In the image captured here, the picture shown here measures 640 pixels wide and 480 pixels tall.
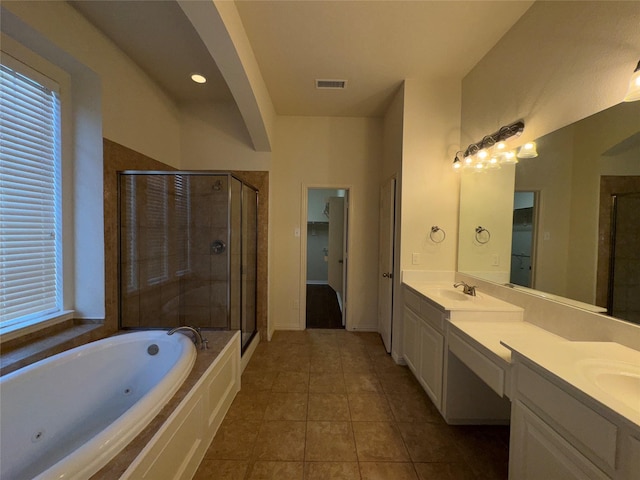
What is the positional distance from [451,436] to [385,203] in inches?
83.2

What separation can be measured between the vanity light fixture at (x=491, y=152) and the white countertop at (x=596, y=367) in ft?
4.22

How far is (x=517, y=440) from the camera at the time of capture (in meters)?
1.03

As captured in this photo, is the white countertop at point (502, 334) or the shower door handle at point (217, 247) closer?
the white countertop at point (502, 334)

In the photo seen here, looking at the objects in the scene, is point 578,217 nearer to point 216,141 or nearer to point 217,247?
point 217,247

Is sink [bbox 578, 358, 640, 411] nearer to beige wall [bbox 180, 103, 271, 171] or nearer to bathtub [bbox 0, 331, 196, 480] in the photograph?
bathtub [bbox 0, 331, 196, 480]

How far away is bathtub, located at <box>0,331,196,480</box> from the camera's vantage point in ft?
2.97

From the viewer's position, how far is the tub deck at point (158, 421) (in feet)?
2.70

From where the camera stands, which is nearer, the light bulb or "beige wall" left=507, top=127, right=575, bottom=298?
"beige wall" left=507, top=127, right=575, bottom=298

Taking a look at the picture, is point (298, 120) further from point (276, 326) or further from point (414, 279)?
point (276, 326)

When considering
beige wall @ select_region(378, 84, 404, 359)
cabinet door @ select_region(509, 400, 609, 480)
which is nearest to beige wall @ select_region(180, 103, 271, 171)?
beige wall @ select_region(378, 84, 404, 359)

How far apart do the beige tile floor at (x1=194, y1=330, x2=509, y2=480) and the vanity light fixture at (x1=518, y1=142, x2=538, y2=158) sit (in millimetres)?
1902

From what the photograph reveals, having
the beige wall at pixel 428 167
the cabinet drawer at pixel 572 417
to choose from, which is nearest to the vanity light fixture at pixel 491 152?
the beige wall at pixel 428 167

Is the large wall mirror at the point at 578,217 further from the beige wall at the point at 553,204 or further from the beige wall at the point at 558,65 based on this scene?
the beige wall at the point at 558,65

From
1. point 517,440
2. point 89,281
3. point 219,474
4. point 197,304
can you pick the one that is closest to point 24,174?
point 89,281
